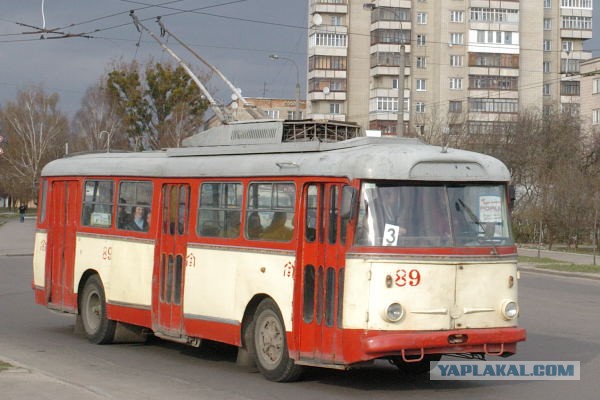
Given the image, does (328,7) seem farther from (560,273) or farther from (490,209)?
(490,209)

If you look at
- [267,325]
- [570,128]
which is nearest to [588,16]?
[570,128]

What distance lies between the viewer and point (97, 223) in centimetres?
1519

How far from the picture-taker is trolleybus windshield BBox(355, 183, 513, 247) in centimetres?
1064

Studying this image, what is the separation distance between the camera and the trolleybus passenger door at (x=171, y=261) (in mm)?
13211

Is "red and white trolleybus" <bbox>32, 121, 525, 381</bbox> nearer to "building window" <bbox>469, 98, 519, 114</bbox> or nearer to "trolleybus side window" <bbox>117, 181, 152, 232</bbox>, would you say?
"trolleybus side window" <bbox>117, 181, 152, 232</bbox>

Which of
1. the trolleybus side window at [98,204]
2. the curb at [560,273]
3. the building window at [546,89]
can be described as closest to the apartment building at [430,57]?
the building window at [546,89]

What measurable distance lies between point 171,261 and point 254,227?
5.73 ft

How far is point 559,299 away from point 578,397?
12865 mm

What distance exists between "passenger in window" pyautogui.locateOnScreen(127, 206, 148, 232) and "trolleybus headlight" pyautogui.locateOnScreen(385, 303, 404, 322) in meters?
4.63

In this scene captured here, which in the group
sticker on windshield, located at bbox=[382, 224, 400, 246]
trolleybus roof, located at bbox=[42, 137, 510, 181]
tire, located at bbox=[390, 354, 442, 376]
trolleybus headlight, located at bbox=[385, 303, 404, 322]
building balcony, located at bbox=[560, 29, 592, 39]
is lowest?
tire, located at bbox=[390, 354, 442, 376]

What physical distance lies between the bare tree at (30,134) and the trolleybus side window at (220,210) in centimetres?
8372

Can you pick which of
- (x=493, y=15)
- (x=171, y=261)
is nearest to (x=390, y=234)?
(x=171, y=261)

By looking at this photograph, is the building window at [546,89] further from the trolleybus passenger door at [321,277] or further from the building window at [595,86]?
the trolleybus passenger door at [321,277]

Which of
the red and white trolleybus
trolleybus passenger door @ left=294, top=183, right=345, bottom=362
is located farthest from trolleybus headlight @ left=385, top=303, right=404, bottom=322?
trolleybus passenger door @ left=294, top=183, right=345, bottom=362
